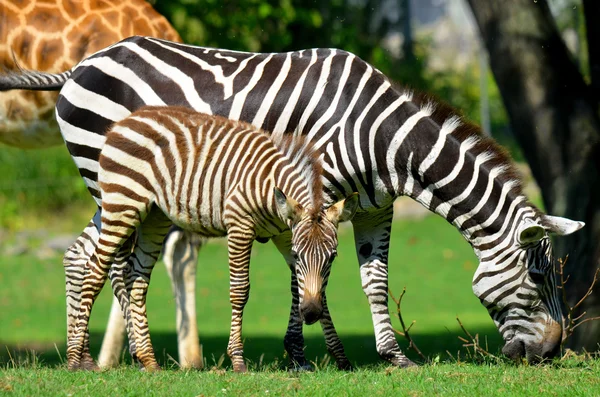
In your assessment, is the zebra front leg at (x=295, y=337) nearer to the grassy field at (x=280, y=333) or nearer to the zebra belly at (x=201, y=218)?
the grassy field at (x=280, y=333)

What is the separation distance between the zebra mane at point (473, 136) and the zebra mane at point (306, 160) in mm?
1064

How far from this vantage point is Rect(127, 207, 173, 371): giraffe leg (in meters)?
7.88

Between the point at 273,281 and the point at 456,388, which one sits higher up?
the point at 456,388

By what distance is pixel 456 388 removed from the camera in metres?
6.43

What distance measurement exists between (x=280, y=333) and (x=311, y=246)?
365 inches

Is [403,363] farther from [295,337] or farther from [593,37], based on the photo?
[593,37]

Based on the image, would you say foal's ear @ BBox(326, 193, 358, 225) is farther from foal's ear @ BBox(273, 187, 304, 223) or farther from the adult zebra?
the adult zebra

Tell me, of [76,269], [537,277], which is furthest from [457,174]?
[76,269]

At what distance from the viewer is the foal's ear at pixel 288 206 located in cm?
681

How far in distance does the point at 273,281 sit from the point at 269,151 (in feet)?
44.0

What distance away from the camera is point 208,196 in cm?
746

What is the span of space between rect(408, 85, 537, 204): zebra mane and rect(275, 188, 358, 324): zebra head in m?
1.47

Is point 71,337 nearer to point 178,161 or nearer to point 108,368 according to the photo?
point 108,368

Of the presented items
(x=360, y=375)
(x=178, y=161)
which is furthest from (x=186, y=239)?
(x=360, y=375)
